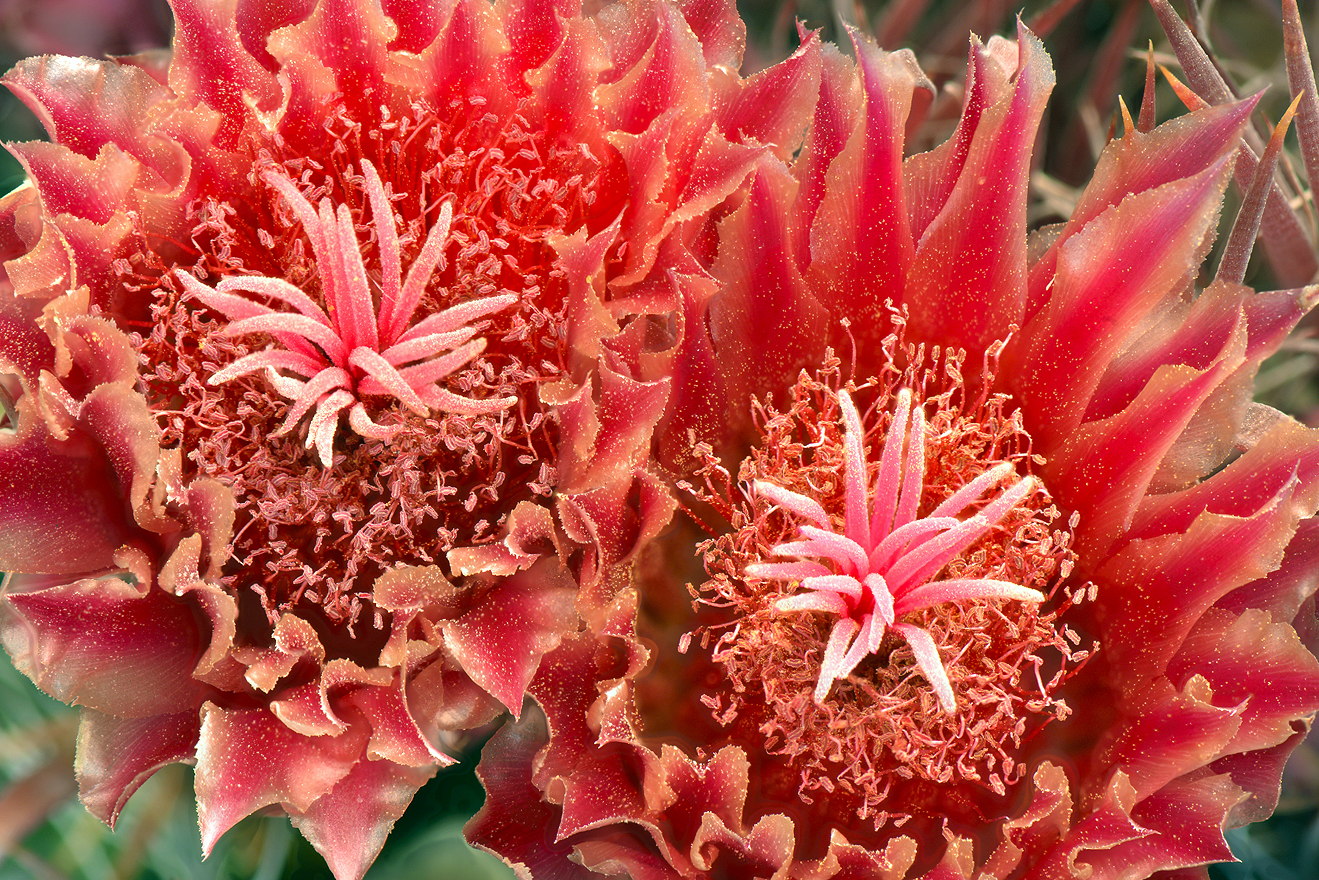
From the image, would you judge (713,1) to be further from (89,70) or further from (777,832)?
(777,832)

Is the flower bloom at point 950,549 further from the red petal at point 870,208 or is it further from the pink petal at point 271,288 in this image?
the pink petal at point 271,288

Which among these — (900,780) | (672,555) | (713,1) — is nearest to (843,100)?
(713,1)

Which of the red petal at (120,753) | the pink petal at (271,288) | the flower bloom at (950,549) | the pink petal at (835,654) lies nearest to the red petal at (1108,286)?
the flower bloom at (950,549)

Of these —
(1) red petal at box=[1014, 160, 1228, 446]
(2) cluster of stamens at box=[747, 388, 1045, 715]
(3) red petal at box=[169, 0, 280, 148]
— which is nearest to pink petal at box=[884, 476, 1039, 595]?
(2) cluster of stamens at box=[747, 388, 1045, 715]

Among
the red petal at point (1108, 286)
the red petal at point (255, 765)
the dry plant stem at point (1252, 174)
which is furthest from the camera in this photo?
the dry plant stem at point (1252, 174)

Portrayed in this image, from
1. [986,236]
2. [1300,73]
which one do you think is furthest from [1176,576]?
[1300,73]

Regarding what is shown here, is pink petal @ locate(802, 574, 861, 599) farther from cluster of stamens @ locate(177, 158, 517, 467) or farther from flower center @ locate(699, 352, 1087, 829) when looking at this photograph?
cluster of stamens @ locate(177, 158, 517, 467)

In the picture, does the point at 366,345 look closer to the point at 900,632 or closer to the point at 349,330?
the point at 349,330

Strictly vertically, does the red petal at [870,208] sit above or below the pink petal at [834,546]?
above
